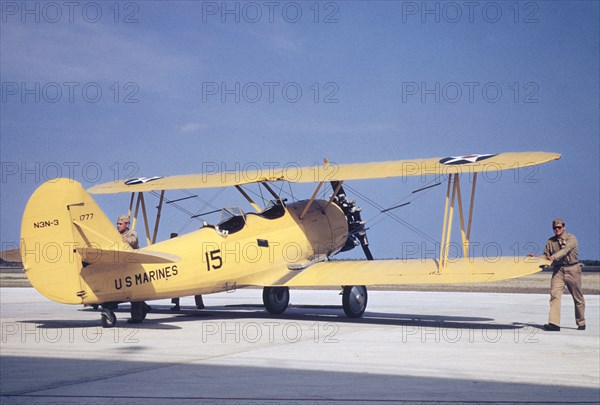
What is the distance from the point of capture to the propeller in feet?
59.1

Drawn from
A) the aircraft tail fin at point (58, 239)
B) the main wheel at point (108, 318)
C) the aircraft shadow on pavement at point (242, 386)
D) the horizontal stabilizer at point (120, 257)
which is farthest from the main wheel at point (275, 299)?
the aircraft shadow on pavement at point (242, 386)

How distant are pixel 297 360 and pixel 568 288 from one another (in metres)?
5.95

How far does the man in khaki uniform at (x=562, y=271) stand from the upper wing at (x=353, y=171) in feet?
4.53

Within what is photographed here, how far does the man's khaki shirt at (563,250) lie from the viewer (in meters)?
12.8

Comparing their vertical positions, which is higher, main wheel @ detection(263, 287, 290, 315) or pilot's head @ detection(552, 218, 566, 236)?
pilot's head @ detection(552, 218, 566, 236)

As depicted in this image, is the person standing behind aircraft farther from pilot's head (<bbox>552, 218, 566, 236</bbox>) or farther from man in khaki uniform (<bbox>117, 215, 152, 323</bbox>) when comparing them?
pilot's head (<bbox>552, 218, 566, 236</bbox>)

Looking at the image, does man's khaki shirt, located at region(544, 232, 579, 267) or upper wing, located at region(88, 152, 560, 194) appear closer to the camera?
man's khaki shirt, located at region(544, 232, 579, 267)

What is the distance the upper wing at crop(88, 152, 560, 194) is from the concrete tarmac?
2.80 metres

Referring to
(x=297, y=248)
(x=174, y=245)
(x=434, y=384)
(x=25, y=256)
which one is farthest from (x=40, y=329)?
(x=434, y=384)

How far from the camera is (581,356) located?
9.45 m

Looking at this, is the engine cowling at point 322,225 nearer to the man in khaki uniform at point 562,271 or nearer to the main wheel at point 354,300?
the main wheel at point 354,300

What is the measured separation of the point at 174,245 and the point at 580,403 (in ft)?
27.0

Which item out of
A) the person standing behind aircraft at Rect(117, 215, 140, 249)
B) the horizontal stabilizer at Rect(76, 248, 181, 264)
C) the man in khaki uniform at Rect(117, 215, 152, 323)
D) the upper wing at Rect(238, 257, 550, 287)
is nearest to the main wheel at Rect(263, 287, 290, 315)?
the upper wing at Rect(238, 257, 550, 287)

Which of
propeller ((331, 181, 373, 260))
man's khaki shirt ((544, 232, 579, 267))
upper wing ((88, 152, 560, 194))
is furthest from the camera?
propeller ((331, 181, 373, 260))
